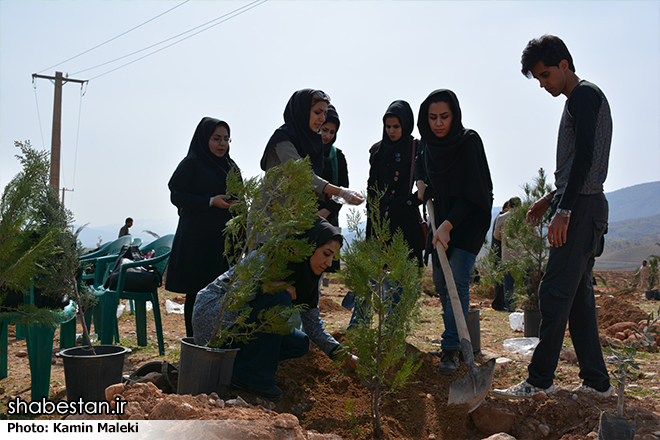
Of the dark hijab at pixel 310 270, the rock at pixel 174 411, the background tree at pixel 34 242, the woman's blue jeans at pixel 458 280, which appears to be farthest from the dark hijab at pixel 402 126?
the rock at pixel 174 411

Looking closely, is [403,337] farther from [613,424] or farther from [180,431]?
[180,431]

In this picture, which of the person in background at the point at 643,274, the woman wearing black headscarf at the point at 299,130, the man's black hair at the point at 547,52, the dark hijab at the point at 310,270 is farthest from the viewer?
the person in background at the point at 643,274

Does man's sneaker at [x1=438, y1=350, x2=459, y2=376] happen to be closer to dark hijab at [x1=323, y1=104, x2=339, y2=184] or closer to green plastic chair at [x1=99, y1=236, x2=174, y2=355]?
dark hijab at [x1=323, y1=104, x2=339, y2=184]

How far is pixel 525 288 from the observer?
527cm

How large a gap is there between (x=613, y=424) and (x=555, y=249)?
1131 mm

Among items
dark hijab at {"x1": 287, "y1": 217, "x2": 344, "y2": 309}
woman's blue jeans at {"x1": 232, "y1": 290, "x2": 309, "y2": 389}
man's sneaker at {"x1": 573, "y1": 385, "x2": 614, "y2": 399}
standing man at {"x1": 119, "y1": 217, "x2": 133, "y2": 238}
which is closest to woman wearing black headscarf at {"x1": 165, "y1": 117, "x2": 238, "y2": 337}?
dark hijab at {"x1": 287, "y1": 217, "x2": 344, "y2": 309}

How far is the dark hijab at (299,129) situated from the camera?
141 inches

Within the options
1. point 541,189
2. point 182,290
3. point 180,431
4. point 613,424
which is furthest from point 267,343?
point 541,189

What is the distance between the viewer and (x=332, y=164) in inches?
171

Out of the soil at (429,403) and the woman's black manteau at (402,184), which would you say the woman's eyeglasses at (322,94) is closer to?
the woman's black manteau at (402,184)

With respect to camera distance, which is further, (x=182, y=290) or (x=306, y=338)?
(x=182, y=290)

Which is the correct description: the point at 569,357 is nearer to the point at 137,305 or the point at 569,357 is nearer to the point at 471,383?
the point at 471,383

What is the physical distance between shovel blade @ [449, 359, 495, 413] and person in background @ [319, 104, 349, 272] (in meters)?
1.56

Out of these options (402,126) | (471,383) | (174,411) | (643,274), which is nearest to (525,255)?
(402,126)
